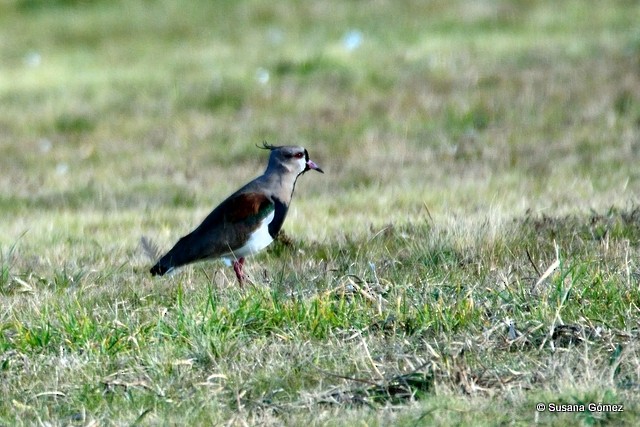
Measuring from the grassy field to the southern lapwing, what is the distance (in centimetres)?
17

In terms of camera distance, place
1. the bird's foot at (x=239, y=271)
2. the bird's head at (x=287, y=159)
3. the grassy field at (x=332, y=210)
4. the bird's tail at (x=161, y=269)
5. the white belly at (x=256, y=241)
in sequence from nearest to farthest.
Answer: the grassy field at (x=332, y=210) < the bird's foot at (x=239, y=271) < the bird's tail at (x=161, y=269) < the white belly at (x=256, y=241) < the bird's head at (x=287, y=159)

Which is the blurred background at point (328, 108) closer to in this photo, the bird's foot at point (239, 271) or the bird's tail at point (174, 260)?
the bird's foot at point (239, 271)

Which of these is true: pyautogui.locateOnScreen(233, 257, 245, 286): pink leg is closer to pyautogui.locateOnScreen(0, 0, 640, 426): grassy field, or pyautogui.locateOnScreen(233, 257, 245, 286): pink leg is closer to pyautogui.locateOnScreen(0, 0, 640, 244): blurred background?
pyautogui.locateOnScreen(0, 0, 640, 426): grassy field

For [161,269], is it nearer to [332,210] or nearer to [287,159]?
[287,159]

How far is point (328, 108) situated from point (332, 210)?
166 inches

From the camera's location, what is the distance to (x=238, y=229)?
6734 millimetres

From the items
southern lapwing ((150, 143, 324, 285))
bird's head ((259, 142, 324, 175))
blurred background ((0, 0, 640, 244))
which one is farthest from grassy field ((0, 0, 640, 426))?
bird's head ((259, 142, 324, 175))

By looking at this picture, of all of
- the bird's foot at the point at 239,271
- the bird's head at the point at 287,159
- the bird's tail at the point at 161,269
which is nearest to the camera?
the bird's foot at the point at 239,271

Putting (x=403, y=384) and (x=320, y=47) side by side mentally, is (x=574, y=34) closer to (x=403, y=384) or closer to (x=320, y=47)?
(x=320, y=47)

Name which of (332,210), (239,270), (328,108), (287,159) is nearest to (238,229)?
(239,270)

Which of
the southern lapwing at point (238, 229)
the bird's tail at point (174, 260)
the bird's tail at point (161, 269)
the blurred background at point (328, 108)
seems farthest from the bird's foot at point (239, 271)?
the blurred background at point (328, 108)

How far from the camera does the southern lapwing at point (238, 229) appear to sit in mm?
6668

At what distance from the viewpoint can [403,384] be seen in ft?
15.3

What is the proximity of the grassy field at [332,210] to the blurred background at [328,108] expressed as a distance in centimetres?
5
